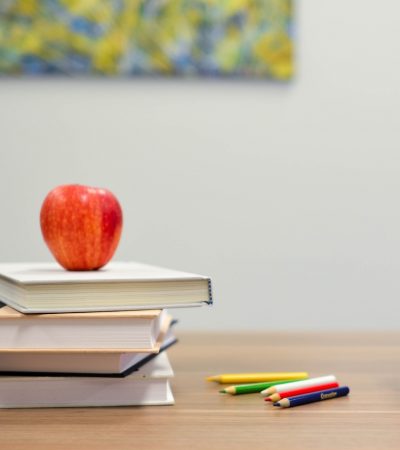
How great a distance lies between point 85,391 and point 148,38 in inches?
67.9

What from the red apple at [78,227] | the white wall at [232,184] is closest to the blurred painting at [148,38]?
the white wall at [232,184]

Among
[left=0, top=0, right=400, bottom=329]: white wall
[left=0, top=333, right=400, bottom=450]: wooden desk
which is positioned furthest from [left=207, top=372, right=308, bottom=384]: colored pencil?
[left=0, top=0, right=400, bottom=329]: white wall

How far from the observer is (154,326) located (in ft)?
2.34

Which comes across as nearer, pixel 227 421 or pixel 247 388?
pixel 227 421

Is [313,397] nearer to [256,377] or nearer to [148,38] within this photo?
[256,377]

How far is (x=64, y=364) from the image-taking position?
0.66 m

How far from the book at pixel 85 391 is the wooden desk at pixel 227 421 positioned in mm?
A: 14

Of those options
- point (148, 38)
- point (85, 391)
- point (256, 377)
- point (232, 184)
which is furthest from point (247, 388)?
point (148, 38)

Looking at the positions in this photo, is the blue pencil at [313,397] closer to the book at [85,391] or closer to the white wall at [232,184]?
the book at [85,391]

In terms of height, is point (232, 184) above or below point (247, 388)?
above

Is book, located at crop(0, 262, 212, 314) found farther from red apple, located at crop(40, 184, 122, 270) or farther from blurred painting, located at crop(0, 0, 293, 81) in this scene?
blurred painting, located at crop(0, 0, 293, 81)

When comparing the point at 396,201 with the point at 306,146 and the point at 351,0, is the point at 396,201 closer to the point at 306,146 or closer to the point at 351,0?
the point at 306,146

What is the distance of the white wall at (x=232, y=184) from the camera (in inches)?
87.9

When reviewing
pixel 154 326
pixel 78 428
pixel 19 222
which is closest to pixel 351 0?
pixel 19 222
